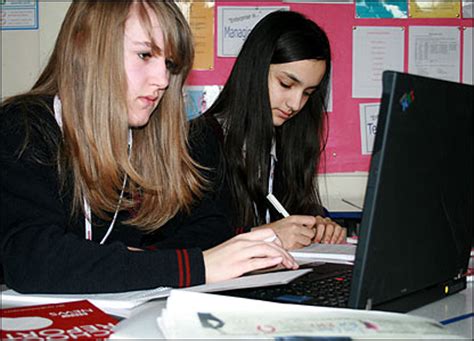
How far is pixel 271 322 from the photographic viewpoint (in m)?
0.65

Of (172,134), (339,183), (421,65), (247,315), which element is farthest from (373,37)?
(247,315)

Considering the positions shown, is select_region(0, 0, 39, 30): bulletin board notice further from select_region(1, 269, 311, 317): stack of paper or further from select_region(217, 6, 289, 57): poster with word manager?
select_region(1, 269, 311, 317): stack of paper

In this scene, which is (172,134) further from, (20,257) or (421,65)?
(421,65)

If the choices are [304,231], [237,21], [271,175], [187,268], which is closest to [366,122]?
[237,21]

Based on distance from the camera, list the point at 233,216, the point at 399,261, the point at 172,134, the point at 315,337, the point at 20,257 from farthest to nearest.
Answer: the point at 233,216 → the point at 172,134 → the point at 20,257 → the point at 399,261 → the point at 315,337

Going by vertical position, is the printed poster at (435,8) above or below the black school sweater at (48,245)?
above

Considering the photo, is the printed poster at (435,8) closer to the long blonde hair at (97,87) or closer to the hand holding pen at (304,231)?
the hand holding pen at (304,231)

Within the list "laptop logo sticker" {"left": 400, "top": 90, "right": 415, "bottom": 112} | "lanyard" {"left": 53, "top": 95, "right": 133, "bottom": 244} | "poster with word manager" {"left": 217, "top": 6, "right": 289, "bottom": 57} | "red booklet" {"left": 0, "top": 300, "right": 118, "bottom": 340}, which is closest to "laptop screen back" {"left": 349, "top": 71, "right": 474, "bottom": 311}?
"laptop logo sticker" {"left": 400, "top": 90, "right": 415, "bottom": 112}

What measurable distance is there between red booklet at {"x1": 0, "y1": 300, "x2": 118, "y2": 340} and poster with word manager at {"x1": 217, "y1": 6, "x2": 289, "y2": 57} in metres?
1.76

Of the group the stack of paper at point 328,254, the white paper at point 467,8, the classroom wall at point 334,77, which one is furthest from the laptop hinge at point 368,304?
the white paper at point 467,8

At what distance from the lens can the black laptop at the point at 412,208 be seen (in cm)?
70

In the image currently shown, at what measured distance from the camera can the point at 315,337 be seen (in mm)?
615

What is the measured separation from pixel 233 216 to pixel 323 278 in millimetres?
725

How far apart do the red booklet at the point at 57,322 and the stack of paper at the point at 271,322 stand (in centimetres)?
10
